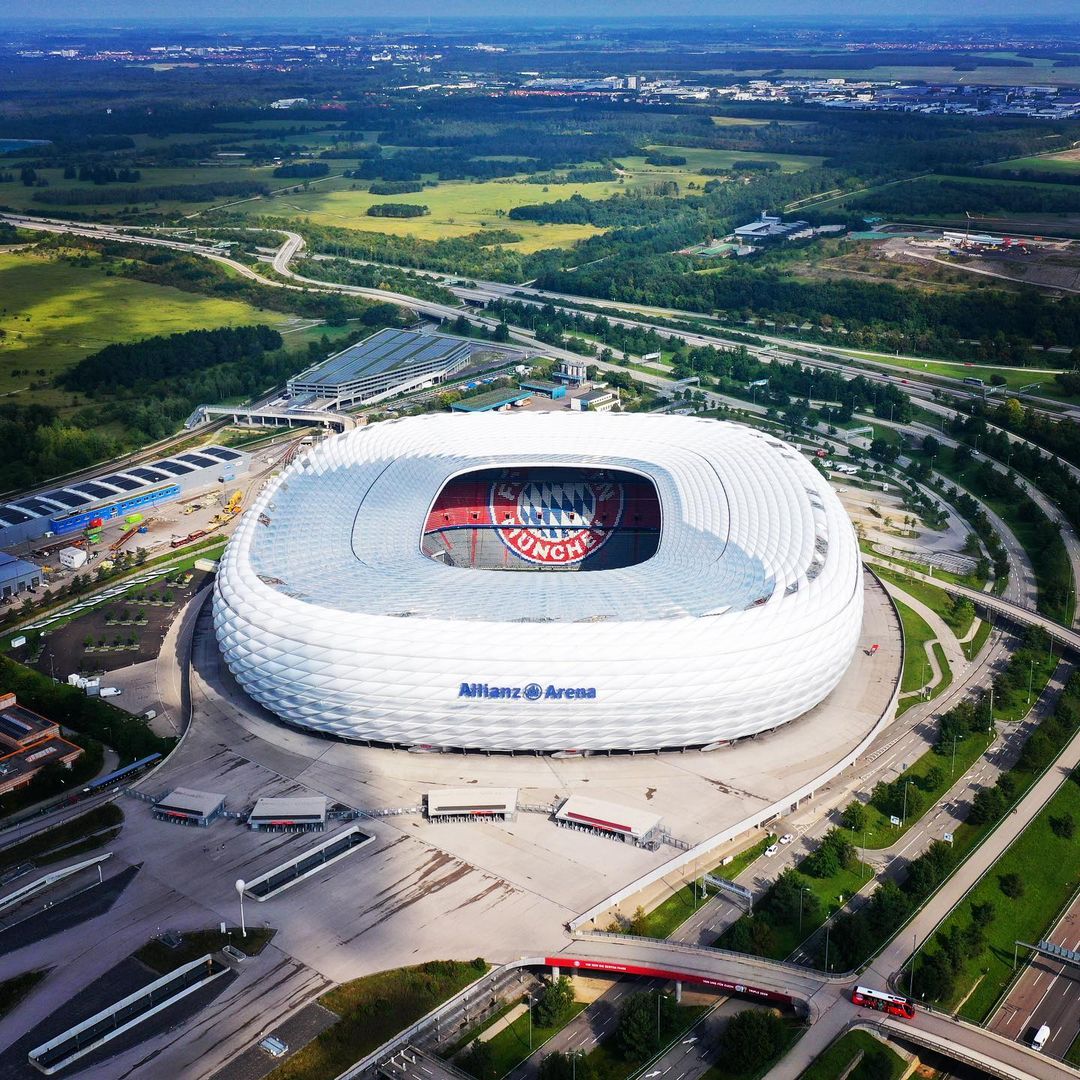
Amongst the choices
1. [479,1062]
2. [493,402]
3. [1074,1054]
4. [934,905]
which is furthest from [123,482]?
[1074,1054]

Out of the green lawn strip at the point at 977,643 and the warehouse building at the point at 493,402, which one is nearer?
the green lawn strip at the point at 977,643

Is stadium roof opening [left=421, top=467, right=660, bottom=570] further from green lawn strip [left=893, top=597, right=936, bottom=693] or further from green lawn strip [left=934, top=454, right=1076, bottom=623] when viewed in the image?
green lawn strip [left=934, top=454, right=1076, bottom=623]

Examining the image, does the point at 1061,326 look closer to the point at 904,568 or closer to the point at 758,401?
the point at 758,401

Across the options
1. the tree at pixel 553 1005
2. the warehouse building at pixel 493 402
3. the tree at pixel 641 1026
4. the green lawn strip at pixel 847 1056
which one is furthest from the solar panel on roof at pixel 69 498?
the green lawn strip at pixel 847 1056

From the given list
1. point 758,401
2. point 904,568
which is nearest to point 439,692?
point 904,568

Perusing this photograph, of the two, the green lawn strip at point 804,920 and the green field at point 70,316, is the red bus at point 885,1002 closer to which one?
the green lawn strip at point 804,920

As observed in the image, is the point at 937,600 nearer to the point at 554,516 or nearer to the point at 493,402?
the point at 554,516
